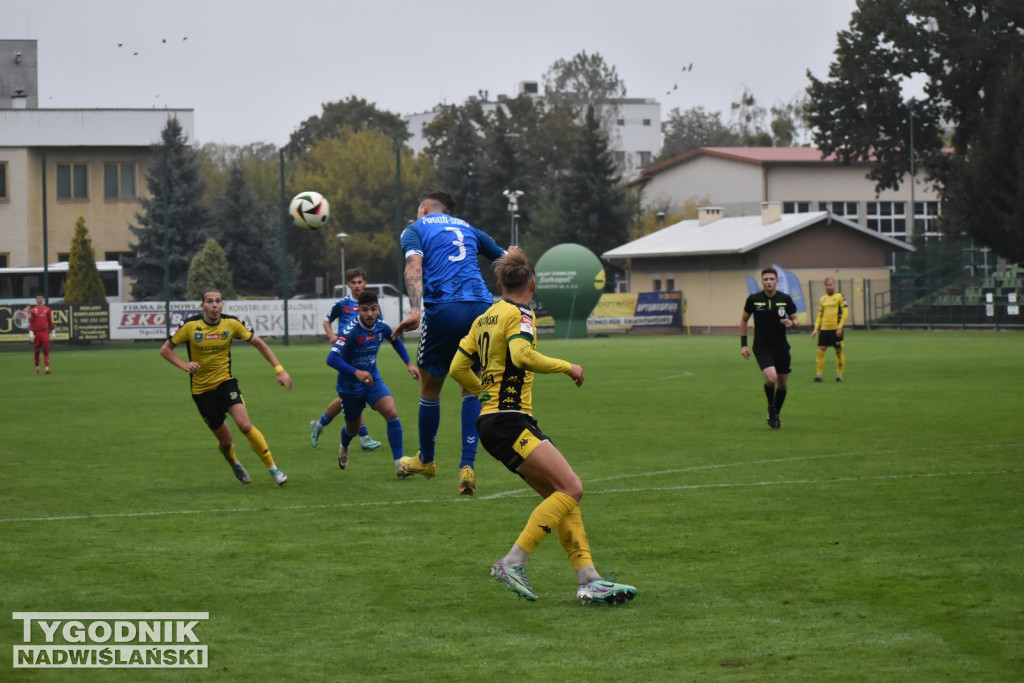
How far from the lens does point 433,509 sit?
11.0 metres

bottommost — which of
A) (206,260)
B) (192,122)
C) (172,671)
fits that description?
(172,671)

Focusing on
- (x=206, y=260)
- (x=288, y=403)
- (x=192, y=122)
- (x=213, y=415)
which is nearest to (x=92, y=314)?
(x=206, y=260)

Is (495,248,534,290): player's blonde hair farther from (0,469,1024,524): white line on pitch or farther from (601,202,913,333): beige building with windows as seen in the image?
(601,202,913,333): beige building with windows

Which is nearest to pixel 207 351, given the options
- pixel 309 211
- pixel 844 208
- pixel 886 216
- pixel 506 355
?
pixel 309 211

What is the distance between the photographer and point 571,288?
195ft

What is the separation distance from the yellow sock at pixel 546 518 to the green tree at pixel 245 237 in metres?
65.7

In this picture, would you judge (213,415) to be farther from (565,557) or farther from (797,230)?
(797,230)

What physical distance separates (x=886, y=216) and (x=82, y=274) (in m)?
51.7

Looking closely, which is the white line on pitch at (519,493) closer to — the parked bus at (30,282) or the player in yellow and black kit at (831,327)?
the player in yellow and black kit at (831,327)

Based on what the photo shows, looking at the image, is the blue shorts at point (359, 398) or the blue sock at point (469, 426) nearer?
the blue sock at point (469, 426)

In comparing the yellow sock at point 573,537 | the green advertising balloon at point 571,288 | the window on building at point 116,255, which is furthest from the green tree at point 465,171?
the yellow sock at point 573,537

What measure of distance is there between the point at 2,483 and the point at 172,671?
7.87m

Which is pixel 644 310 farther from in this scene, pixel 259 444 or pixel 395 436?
pixel 259 444

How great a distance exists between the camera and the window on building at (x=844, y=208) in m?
84.8
